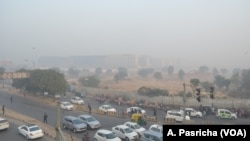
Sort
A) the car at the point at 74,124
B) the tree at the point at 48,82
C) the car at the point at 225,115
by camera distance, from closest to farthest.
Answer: the car at the point at 74,124, the car at the point at 225,115, the tree at the point at 48,82

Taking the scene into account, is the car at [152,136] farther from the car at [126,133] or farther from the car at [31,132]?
the car at [31,132]

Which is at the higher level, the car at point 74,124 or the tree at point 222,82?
Result: the car at point 74,124

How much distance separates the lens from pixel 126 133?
2803 centimetres

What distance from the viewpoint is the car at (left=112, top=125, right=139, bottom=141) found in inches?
1095

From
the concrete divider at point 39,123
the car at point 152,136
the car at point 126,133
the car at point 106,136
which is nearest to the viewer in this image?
the car at point 152,136

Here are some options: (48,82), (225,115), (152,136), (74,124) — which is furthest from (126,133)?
(48,82)

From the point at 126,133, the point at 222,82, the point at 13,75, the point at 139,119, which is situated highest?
the point at 13,75

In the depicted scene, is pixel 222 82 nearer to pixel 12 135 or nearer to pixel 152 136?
pixel 152 136

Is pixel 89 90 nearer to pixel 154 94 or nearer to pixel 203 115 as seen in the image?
pixel 154 94

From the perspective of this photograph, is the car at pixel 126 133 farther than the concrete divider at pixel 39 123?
No

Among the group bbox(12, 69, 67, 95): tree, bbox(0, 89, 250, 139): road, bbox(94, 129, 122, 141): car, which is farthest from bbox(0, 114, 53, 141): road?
→ bbox(12, 69, 67, 95): tree

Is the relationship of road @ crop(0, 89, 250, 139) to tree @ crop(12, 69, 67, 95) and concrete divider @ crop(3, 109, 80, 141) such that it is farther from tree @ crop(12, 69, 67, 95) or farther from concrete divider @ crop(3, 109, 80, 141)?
tree @ crop(12, 69, 67, 95)

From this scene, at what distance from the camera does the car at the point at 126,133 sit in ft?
91.2

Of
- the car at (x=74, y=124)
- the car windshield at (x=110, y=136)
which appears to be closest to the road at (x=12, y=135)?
the car at (x=74, y=124)
